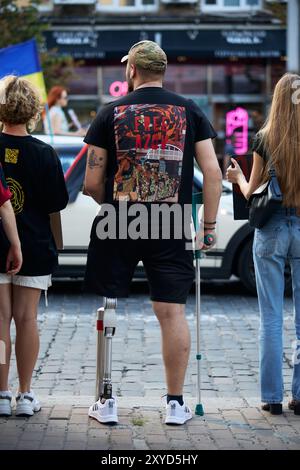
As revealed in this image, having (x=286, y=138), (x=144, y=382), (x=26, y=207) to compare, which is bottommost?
(x=144, y=382)

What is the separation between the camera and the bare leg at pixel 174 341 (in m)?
5.35

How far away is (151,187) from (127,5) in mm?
19592

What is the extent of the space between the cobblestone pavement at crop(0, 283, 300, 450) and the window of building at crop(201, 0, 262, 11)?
13.8m

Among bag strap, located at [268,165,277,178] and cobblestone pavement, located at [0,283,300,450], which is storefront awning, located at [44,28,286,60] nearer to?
cobblestone pavement, located at [0,283,300,450]

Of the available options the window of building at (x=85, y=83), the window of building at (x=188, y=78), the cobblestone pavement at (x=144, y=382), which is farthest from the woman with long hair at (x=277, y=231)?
the window of building at (x=85, y=83)

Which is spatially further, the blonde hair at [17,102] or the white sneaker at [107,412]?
the blonde hair at [17,102]

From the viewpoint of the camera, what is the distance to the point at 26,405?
5.47 meters

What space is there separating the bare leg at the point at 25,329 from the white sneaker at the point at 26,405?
34 millimetres

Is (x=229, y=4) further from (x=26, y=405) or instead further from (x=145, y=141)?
(x=26, y=405)

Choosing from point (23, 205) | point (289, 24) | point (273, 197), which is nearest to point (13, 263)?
point (23, 205)

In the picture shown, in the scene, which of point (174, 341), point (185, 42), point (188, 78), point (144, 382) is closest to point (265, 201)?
point (174, 341)

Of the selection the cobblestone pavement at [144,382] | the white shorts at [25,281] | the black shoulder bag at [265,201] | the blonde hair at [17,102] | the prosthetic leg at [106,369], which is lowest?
the cobblestone pavement at [144,382]

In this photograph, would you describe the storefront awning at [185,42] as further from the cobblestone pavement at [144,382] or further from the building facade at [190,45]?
the cobblestone pavement at [144,382]

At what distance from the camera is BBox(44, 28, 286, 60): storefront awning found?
23.0 metres
